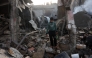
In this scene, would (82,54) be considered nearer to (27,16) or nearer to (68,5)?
(68,5)

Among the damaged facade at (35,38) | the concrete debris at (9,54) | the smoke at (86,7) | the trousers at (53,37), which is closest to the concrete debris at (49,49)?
the damaged facade at (35,38)

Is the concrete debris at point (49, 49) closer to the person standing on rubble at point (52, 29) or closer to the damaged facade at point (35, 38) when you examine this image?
the damaged facade at point (35, 38)

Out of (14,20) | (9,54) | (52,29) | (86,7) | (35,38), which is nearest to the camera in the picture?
(9,54)

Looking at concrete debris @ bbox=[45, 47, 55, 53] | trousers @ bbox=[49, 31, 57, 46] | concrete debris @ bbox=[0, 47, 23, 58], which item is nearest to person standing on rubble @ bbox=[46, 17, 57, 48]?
trousers @ bbox=[49, 31, 57, 46]

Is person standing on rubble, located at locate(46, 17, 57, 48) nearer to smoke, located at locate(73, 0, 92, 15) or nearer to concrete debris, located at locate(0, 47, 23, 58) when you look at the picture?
concrete debris, located at locate(0, 47, 23, 58)

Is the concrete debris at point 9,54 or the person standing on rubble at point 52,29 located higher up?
the person standing on rubble at point 52,29

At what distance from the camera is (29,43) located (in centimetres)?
927

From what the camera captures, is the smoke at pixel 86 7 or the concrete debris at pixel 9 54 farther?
the smoke at pixel 86 7

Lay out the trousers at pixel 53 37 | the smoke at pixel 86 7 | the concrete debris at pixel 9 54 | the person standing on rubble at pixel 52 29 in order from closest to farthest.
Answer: the concrete debris at pixel 9 54, the person standing on rubble at pixel 52 29, the trousers at pixel 53 37, the smoke at pixel 86 7

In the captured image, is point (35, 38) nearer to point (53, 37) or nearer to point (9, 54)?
point (53, 37)

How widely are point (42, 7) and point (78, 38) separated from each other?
16.9 meters

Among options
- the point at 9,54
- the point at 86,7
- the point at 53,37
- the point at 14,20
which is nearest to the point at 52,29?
the point at 53,37

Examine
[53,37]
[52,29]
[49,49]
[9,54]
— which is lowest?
[49,49]

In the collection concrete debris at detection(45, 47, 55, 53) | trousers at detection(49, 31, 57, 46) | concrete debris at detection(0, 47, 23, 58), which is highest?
trousers at detection(49, 31, 57, 46)
